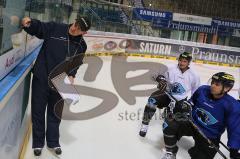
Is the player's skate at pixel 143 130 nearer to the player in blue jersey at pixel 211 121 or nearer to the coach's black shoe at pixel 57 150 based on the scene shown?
the player in blue jersey at pixel 211 121

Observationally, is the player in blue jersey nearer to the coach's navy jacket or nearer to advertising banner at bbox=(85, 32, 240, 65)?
the coach's navy jacket

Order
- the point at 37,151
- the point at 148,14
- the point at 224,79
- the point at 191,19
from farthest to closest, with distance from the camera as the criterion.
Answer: the point at 191,19, the point at 148,14, the point at 37,151, the point at 224,79

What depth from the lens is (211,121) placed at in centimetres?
301

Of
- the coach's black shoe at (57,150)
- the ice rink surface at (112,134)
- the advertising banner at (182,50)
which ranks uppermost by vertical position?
the advertising banner at (182,50)

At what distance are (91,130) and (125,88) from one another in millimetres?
1858

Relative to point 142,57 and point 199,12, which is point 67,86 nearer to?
point 142,57

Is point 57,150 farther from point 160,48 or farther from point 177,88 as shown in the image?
point 160,48

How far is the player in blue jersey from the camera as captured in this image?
283 cm

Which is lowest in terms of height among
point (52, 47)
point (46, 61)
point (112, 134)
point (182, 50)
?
point (112, 134)

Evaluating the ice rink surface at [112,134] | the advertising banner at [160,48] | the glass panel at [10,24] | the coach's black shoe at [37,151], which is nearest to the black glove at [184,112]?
the ice rink surface at [112,134]

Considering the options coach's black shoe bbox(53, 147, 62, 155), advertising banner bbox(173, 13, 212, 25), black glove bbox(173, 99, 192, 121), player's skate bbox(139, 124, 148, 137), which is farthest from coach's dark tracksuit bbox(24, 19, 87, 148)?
advertising banner bbox(173, 13, 212, 25)

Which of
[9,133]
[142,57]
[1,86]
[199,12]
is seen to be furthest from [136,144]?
[199,12]

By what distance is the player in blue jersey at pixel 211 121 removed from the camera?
283 centimetres

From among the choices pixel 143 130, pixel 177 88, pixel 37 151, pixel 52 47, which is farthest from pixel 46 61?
pixel 177 88
